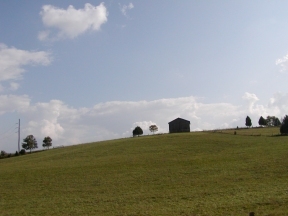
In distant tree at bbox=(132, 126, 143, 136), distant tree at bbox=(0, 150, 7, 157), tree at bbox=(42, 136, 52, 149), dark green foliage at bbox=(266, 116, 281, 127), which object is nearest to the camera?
distant tree at bbox=(0, 150, 7, 157)

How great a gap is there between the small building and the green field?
186ft

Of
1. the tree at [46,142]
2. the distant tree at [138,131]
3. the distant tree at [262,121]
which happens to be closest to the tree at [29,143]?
the tree at [46,142]

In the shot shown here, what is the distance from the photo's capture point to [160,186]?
3123 centimetres

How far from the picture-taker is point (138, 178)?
35719 millimetres

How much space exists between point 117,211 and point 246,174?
15584 mm

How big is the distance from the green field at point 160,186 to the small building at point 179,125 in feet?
186

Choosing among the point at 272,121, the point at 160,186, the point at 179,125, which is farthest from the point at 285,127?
the point at 272,121

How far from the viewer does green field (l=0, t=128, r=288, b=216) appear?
2294 cm

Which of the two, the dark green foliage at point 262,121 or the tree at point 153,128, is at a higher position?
the dark green foliage at point 262,121

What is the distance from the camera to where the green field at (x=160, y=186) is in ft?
75.3

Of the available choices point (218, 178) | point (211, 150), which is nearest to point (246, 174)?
point (218, 178)

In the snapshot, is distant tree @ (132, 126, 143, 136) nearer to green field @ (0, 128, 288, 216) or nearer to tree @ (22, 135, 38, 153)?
tree @ (22, 135, 38, 153)

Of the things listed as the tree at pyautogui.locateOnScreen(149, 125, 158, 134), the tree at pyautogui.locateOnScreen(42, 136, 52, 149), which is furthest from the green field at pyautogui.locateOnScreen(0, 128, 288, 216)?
the tree at pyautogui.locateOnScreen(42, 136, 52, 149)

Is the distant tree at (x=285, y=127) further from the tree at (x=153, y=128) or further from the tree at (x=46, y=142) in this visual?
the tree at (x=46, y=142)
